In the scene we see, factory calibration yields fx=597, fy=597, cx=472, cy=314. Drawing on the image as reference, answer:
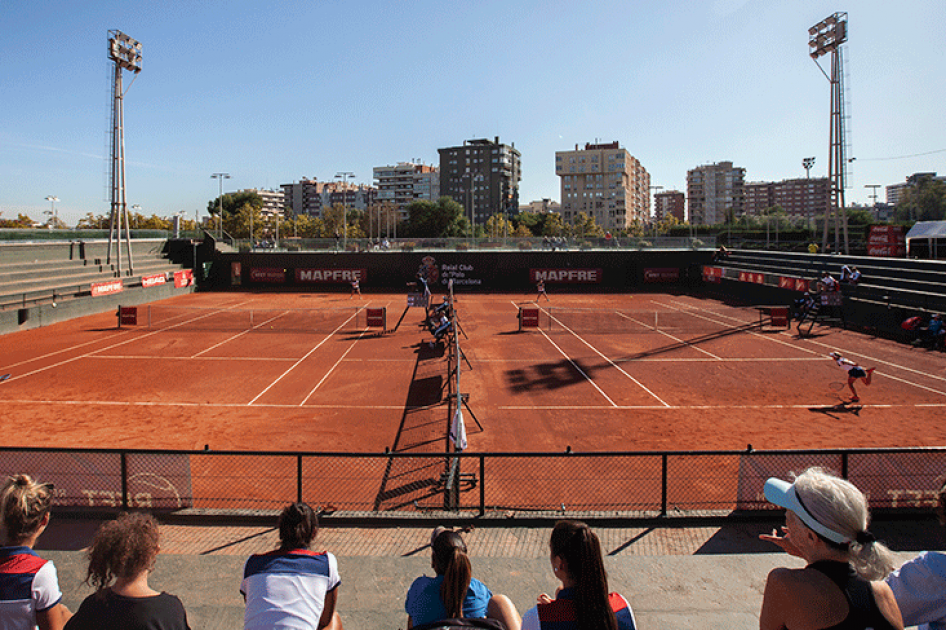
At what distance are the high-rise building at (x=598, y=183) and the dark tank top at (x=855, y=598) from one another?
162 m

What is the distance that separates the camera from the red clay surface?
15.3 metres

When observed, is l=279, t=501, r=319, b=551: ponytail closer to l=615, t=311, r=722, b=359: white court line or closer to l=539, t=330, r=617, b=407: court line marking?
l=539, t=330, r=617, b=407: court line marking

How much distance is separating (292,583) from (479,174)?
155m

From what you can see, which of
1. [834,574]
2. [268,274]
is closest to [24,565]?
[834,574]

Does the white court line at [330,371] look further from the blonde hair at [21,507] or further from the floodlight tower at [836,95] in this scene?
the floodlight tower at [836,95]

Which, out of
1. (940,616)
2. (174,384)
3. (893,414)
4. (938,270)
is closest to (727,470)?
(893,414)

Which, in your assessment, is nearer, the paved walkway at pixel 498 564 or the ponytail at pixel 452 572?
the ponytail at pixel 452 572

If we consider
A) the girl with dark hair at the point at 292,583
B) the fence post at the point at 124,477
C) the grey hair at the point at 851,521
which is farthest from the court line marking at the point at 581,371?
the grey hair at the point at 851,521

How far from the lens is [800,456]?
8.56 m

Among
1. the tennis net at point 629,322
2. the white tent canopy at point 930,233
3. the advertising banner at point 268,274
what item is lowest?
the tennis net at point 629,322

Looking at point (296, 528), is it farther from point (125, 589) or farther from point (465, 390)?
point (465, 390)

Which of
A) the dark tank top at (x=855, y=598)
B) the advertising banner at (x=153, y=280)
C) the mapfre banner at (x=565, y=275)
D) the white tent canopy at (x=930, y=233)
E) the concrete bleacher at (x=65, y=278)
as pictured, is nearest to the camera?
the dark tank top at (x=855, y=598)

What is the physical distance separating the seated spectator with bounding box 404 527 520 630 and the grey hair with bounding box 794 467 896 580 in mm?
1926

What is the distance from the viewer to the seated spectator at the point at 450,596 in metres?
3.69
